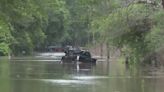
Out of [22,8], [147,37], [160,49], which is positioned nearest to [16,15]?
[22,8]

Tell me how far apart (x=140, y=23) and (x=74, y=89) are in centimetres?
1894

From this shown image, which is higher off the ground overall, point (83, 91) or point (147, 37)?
point (147, 37)

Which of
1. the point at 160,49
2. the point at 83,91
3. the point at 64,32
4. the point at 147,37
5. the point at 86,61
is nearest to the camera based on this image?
the point at 83,91

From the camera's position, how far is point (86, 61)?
63.3 metres

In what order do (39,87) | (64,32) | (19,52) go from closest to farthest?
1. (39,87)
2. (19,52)
3. (64,32)

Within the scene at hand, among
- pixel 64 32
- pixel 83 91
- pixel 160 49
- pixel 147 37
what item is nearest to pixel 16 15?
pixel 83 91

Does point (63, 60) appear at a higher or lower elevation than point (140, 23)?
lower

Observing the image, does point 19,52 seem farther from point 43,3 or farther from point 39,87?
point 43,3

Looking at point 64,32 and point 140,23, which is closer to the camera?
point 140,23

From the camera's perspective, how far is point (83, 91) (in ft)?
79.9

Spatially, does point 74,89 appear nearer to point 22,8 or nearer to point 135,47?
point 22,8

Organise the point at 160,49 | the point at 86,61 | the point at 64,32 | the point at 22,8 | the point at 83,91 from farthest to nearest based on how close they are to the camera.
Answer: the point at 64,32 < the point at 86,61 < the point at 160,49 < the point at 83,91 < the point at 22,8

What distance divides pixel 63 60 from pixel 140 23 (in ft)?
76.7

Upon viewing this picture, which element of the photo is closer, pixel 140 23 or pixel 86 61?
pixel 140 23
